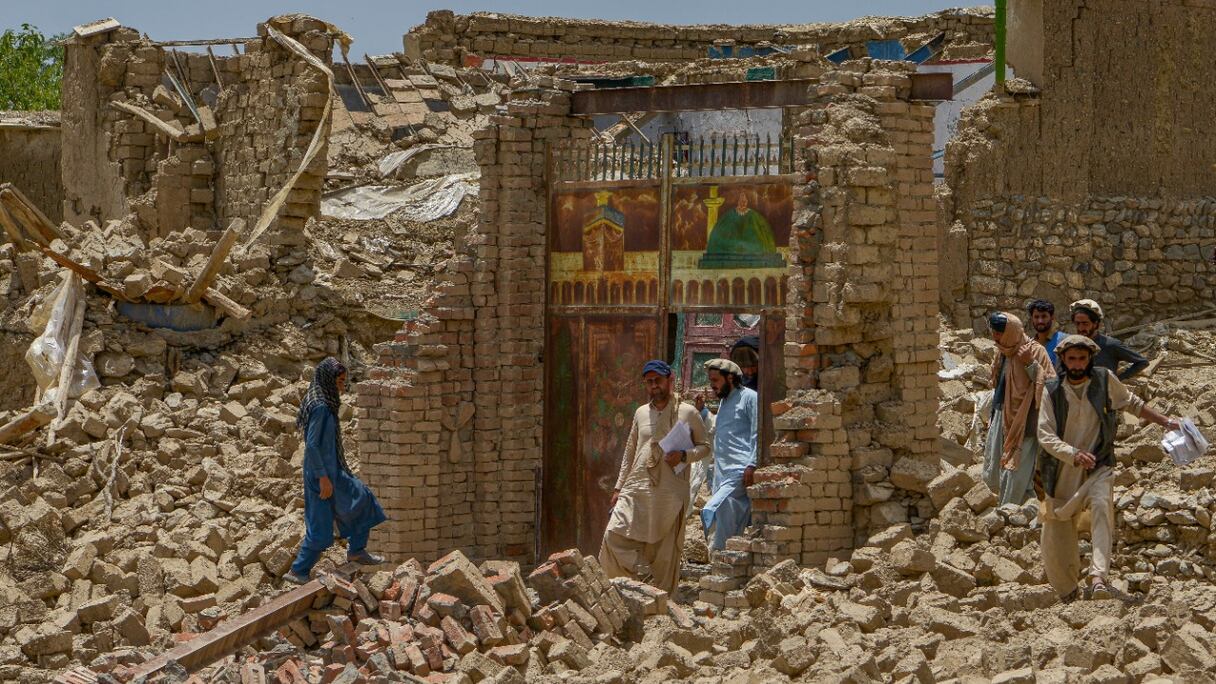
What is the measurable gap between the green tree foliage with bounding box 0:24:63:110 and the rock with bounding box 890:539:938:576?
25.4 metres

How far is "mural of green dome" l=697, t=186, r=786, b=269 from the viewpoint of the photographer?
11.4 metres

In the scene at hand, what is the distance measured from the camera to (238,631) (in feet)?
33.1

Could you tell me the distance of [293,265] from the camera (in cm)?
1523

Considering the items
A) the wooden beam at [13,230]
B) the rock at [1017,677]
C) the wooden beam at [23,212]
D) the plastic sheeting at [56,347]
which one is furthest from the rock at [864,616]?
the wooden beam at [13,230]

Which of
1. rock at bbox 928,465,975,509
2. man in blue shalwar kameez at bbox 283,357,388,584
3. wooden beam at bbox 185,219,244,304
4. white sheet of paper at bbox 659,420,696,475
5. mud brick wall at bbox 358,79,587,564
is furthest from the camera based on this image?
wooden beam at bbox 185,219,244,304

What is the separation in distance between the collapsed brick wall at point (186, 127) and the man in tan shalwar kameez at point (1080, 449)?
9432 millimetres

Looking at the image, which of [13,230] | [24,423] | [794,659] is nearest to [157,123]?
[13,230]

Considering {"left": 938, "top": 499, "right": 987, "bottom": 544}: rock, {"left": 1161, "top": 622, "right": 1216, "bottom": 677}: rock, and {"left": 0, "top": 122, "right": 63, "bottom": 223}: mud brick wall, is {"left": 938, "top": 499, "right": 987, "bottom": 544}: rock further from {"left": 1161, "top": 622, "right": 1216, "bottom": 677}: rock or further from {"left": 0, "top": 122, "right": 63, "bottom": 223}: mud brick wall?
{"left": 0, "top": 122, "right": 63, "bottom": 223}: mud brick wall

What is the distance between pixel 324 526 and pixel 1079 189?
7.70 m

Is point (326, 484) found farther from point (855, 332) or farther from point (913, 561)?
point (913, 561)

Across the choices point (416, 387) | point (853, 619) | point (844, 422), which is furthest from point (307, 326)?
point (853, 619)

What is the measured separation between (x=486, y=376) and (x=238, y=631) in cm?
279

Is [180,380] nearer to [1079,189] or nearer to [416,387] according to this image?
[416,387]

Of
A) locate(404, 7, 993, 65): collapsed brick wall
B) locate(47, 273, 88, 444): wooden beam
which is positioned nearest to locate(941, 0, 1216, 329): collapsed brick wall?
locate(404, 7, 993, 65): collapsed brick wall
